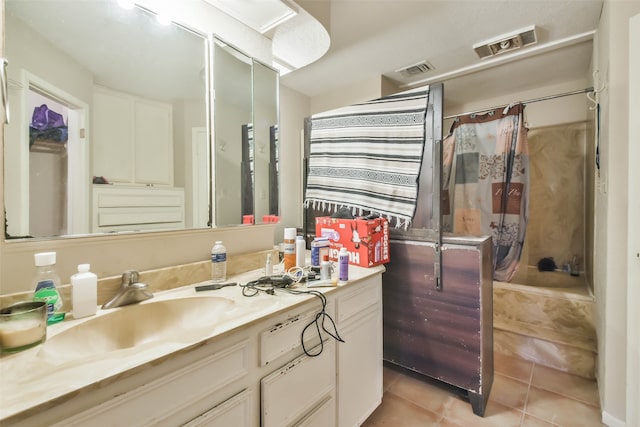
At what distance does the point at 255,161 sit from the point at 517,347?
2403 mm

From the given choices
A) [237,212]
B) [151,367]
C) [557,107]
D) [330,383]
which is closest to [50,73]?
[237,212]

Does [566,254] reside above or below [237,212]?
below

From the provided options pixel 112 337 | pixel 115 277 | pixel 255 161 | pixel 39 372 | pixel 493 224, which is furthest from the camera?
pixel 493 224

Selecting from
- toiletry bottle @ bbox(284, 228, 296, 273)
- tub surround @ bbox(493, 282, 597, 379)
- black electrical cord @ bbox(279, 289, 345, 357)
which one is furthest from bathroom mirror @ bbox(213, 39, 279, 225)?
tub surround @ bbox(493, 282, 597, 379)

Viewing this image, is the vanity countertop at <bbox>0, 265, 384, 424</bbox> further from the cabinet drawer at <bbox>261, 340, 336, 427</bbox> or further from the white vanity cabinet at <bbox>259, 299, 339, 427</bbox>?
the cabinet drawer at <bbox>261, 340, 336, 427</bbox>

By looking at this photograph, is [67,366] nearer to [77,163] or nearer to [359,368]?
[77,163]

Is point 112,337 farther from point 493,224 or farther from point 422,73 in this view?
point 493,224

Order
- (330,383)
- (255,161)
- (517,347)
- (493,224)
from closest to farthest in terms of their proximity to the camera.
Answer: (330,383) < (255,161) < (517,347) < (493,224)

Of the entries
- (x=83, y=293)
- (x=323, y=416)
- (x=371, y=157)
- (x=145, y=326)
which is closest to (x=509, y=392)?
(x=323, y=416)

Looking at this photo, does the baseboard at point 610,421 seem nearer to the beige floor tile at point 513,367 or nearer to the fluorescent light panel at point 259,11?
the beige floor tile at point 513,367

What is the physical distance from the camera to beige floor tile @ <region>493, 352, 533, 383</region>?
76.2 inches

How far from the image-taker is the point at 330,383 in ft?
3.92

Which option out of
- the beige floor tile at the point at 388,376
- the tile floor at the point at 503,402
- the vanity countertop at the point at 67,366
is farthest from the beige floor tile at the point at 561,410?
the vanity countertop at the point at 67,366

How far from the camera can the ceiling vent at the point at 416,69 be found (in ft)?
7.84
